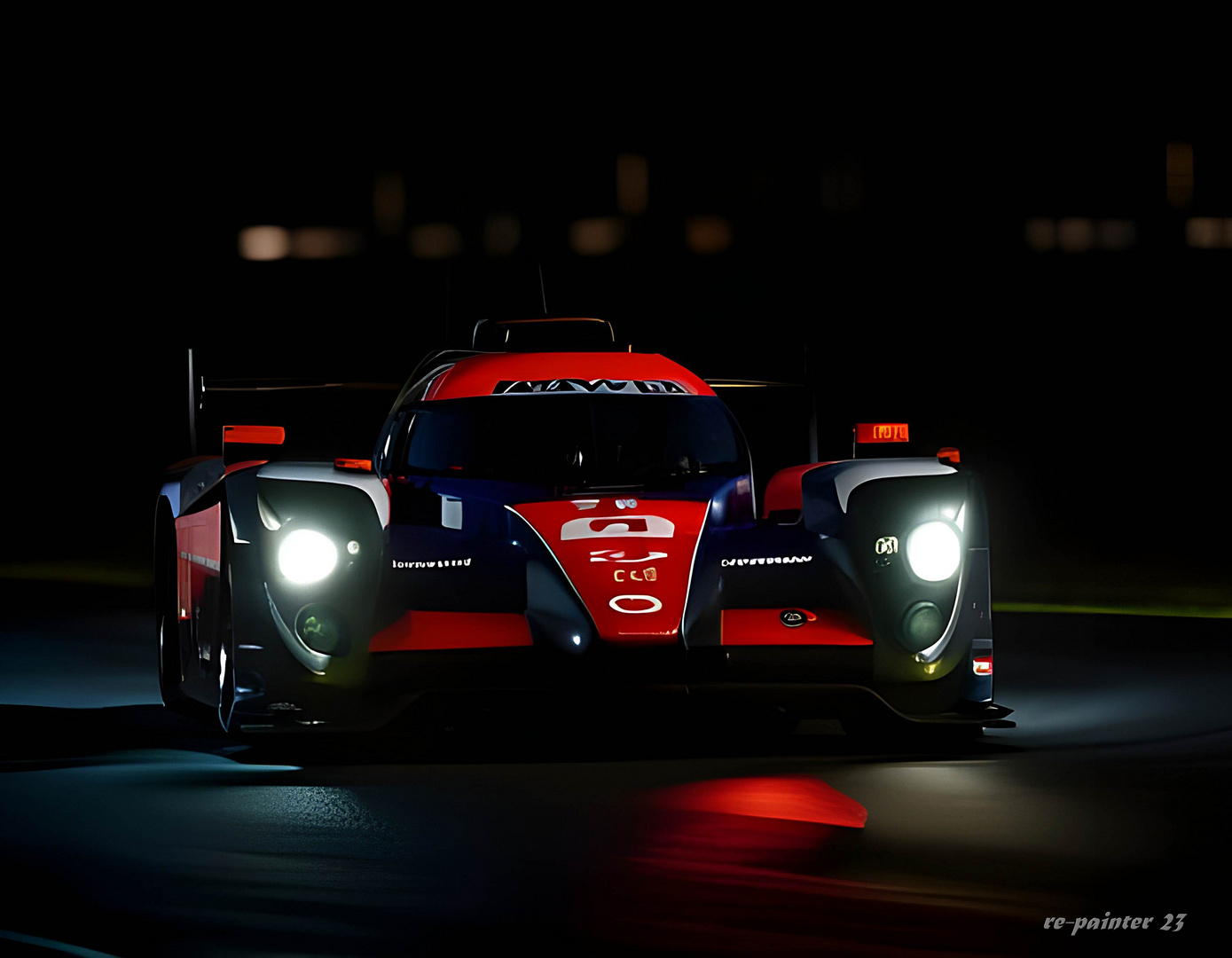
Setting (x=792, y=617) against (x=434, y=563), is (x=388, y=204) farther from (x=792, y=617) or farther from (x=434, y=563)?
(x=792, y=617)

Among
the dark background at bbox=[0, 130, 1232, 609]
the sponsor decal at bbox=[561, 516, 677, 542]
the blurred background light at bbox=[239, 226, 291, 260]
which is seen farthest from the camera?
the blurred background light at bbox=[239, 226, 291, 260]

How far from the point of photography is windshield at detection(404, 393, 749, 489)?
8.34 metres

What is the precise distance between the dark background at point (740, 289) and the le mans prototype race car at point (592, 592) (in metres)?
13.4

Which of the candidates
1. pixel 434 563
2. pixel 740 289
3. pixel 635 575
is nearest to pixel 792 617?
pixel 635 575

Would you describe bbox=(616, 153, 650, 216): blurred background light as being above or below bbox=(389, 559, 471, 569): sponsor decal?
above

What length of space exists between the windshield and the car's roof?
0.08 metres

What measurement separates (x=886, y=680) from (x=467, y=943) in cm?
303

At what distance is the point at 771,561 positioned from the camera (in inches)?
290

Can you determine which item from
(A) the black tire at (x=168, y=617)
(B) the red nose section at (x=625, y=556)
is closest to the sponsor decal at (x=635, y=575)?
(B) the red nose section at (x=625, y=556)

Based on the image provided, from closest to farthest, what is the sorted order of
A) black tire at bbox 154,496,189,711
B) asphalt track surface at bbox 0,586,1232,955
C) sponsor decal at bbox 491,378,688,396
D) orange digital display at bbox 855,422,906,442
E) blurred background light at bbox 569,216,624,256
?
1. asphalt track surface at bbox 0,586,1232,955
2. orange digital display at bbox 855,422,906,442
3. sponsor decal at bbox 491,378,688,396
4. black tire at bbox 154,496,189,711
5. blurred background light at bbox 569,216,624,256

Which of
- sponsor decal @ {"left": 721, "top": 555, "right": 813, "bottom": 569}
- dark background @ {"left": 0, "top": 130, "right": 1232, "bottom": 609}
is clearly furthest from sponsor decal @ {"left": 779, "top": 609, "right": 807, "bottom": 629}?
dark background @ {"left": 0, "top": 130, "right": 1232, "bottom": 609}

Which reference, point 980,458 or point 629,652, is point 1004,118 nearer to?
point 980,458

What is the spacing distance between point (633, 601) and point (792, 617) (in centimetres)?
60

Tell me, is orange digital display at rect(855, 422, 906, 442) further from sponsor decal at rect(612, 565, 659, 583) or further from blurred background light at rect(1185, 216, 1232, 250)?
blurred background light at rect(1185, 216, 1232, 250)
